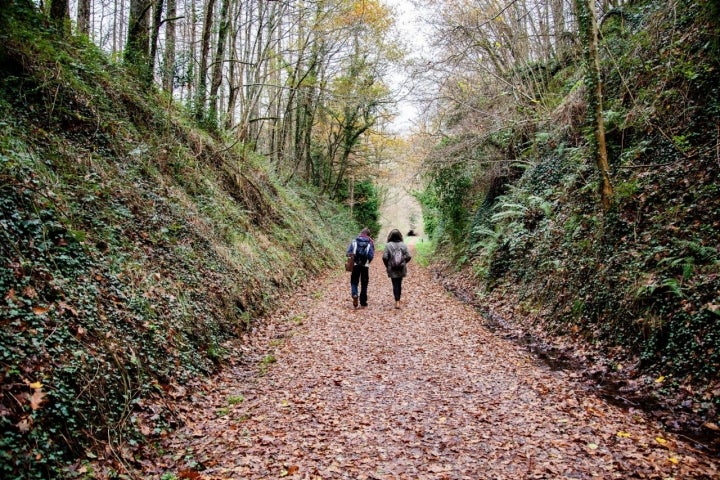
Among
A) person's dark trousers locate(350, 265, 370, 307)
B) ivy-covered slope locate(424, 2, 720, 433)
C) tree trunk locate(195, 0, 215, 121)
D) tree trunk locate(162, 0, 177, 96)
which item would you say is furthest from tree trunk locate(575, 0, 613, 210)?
tree trunk locate(162, 0, 177, 96)

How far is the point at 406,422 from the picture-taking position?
4.94 meters

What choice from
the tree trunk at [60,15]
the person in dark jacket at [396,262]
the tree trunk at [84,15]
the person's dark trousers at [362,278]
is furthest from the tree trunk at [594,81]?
the tree trunk at [84,15]

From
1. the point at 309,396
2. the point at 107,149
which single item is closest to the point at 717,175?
the point at 309,396

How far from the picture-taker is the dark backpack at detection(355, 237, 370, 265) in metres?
11.4

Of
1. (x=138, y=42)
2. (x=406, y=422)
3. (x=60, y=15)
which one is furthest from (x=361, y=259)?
(x=60, y=15)

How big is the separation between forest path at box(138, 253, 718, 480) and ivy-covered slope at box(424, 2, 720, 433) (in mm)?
1049

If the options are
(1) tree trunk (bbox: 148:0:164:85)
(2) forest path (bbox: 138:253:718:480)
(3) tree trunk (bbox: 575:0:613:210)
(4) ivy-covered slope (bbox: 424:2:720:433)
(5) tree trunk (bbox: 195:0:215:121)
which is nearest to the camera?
(2) forest path (bbox: 138:253:718:480)

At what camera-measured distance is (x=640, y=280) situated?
21.9 feet

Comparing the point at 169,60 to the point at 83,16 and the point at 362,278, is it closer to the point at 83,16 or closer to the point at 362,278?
the point at 83,16

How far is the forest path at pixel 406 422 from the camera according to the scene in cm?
398

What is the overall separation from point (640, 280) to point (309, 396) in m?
5.47

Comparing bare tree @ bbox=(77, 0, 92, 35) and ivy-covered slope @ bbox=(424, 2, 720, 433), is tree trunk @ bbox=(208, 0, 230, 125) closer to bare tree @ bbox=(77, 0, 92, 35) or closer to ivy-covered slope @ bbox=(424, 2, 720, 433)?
bare tree @ bbox=(77, 0, 92, 35)

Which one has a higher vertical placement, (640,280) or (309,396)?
(640,280)

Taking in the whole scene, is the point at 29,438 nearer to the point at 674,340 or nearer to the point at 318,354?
the point at 318,354
